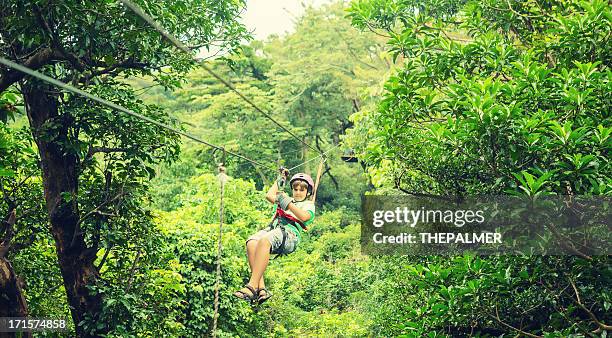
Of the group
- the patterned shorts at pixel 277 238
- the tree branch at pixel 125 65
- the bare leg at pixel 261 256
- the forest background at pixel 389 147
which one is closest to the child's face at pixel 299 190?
the patterned shorts at pixel 277 238

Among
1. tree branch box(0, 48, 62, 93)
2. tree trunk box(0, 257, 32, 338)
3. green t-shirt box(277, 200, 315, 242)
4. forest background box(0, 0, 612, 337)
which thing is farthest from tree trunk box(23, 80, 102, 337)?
green t-shirt box(277, 200, 315, 242)

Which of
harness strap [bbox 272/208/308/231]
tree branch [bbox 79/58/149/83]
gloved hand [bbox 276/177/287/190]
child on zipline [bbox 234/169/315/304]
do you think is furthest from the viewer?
tree branch [bbox 79/58/149/83]

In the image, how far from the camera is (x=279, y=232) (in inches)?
250

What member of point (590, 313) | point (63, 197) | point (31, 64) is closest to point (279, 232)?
point (63, 197)

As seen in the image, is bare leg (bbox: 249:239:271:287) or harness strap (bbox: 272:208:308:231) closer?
bare leg (bbox: 249:239:271:287)

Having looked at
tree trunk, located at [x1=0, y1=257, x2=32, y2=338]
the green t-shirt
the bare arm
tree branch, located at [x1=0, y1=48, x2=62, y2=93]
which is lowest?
tree trunk, located at [x1=0, y1=257, x2=32, y2=338]

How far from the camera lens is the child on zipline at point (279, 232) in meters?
6.08

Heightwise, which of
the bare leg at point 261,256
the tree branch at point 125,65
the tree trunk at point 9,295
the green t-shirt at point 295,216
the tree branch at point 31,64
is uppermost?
the tree branch at point 125,65

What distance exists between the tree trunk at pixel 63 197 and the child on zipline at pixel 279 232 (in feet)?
6.47

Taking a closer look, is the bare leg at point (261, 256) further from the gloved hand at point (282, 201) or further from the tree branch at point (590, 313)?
the tree branch at point (590, 313)

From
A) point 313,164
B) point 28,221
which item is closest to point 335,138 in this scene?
point 313,164

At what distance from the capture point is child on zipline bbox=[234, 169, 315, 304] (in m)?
6.08

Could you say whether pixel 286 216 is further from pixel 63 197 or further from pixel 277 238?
pixel 63 197

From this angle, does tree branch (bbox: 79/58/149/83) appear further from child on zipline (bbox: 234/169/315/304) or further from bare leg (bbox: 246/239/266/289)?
bare leg (bbox: 246/239/266/289)
